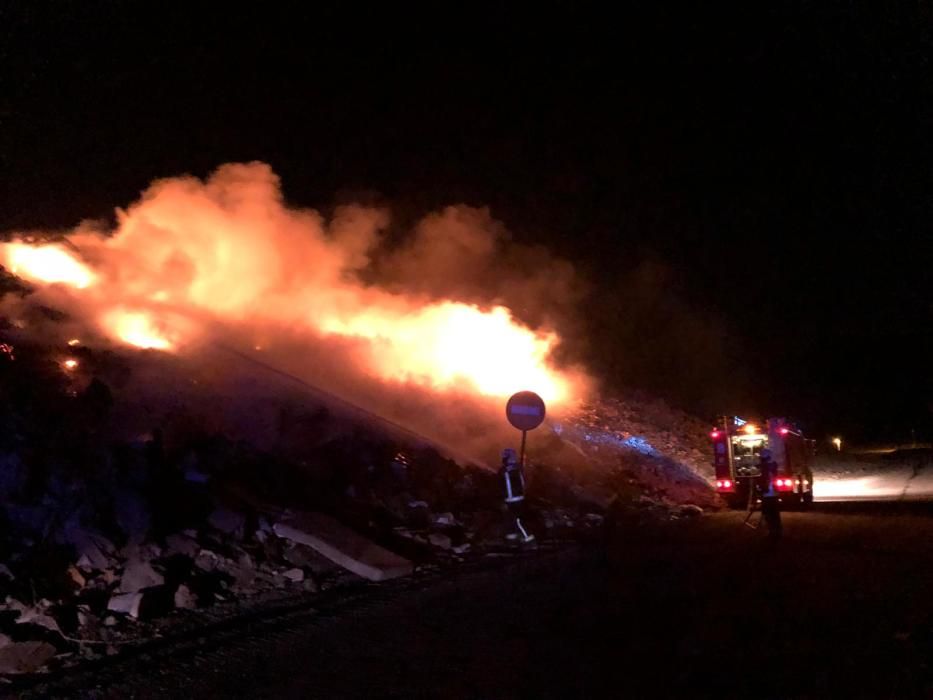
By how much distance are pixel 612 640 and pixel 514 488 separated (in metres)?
7.15

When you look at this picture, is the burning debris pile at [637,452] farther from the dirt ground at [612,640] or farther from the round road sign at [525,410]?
the dirt ground at [612,640]

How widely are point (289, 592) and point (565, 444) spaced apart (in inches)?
506

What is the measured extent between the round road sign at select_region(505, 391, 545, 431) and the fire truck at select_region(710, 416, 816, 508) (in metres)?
8.46

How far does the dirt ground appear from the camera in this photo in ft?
19.2

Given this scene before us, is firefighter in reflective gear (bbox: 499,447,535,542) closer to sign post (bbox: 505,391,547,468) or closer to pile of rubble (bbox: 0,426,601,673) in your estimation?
pile of rubble (bbox: 0,426,601,673)

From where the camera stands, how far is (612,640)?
7000 millimetres

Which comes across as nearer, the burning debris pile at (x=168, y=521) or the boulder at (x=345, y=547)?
the burning debris pile at (x=168, y=521)

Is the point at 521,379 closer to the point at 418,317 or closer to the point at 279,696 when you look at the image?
the point at 418,317

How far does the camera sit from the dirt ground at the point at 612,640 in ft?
19.2

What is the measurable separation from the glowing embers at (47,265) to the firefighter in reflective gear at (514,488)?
12.6m

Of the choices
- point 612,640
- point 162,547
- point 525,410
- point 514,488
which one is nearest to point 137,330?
point 525,410

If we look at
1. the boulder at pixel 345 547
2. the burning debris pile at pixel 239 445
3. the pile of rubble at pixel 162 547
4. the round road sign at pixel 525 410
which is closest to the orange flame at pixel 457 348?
the burning debris pile at pixel 239 445

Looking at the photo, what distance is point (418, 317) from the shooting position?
2673 centimetres

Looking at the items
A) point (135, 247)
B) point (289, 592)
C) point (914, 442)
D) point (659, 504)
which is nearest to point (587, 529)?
Result: point (659, 504)
